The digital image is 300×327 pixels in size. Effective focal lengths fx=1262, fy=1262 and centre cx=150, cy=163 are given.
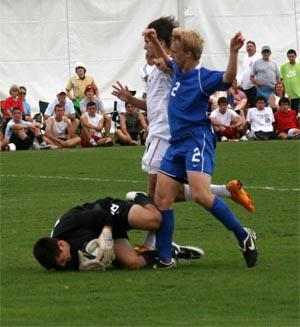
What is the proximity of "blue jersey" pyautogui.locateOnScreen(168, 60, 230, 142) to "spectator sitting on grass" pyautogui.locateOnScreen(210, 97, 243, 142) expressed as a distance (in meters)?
16.9

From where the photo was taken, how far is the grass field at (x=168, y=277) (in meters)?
7.84

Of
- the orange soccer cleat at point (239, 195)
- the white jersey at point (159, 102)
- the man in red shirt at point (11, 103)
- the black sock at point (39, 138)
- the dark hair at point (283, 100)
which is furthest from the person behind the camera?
the man in red shirt at point (11, 103)

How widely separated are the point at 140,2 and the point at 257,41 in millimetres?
3210

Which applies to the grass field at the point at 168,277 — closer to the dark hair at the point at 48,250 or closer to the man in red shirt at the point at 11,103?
Answer: the dark hair at the point at 48,250

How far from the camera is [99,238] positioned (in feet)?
31.6

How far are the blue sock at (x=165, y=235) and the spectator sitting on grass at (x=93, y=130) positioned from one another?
1722 centimetres

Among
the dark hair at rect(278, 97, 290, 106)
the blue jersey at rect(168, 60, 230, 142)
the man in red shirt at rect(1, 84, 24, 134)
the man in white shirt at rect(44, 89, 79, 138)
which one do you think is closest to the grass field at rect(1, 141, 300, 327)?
the blue jersey at rect(168, 60, 230, 142)

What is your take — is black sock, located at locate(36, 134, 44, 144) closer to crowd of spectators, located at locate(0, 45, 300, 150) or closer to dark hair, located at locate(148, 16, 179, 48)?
crowd of spectators, located at locate(0, 45, 300, 150)

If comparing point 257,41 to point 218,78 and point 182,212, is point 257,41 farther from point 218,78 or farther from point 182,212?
point 218,78

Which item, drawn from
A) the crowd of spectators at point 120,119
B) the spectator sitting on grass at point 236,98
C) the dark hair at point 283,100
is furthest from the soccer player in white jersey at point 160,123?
the spectator sitting on grass at point 236,98

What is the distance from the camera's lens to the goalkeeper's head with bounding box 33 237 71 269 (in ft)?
31.3

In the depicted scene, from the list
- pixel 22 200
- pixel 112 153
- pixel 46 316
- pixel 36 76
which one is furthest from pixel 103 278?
pixel 36 76

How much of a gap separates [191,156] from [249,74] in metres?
20.7

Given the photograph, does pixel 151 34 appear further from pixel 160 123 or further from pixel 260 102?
pixel 260 102
